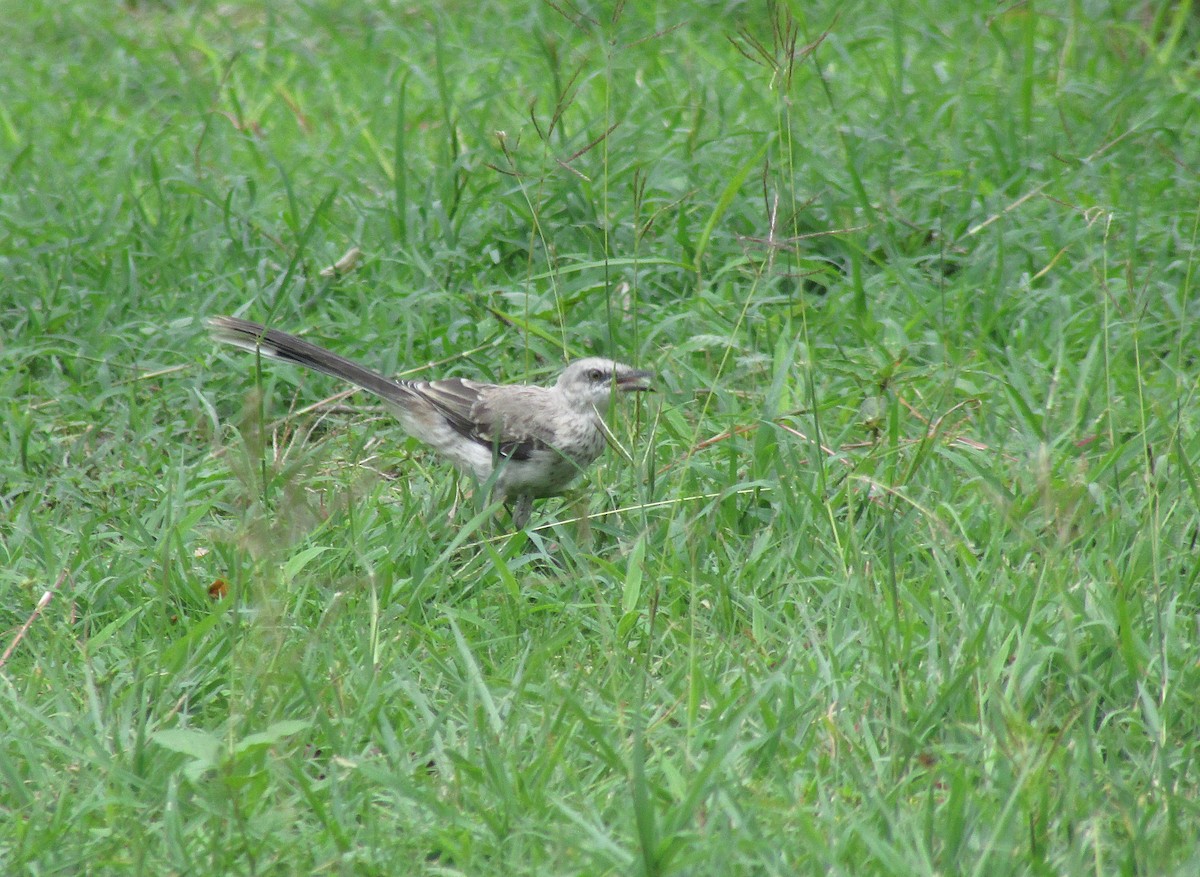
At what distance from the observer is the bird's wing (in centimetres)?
550

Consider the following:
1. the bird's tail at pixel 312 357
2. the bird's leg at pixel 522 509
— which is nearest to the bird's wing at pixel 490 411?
the bird's tail at pixel 312 357

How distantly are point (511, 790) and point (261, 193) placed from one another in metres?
5.03

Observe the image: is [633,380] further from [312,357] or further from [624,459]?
[312,357]

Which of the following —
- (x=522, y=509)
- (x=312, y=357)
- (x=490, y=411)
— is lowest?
(x=522, y=509)

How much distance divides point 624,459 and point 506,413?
66cm

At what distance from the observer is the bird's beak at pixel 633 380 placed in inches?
213

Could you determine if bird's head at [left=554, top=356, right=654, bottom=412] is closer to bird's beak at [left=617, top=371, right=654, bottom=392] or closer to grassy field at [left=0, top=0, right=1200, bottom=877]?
bird's beak at [left=617, top=371, right=654, bottom=392]

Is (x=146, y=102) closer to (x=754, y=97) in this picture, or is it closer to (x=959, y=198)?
(x=754, y=97)

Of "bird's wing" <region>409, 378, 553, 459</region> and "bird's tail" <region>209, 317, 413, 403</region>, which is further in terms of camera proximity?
"bird's tail" <region>209, 317, 413, 403</region>

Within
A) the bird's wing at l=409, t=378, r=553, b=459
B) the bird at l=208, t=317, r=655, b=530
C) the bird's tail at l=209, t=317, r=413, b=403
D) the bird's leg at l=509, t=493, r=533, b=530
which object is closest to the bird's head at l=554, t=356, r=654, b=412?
the bird at l=208, t=317, r=655, b=530

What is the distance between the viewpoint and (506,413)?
568 centimetres

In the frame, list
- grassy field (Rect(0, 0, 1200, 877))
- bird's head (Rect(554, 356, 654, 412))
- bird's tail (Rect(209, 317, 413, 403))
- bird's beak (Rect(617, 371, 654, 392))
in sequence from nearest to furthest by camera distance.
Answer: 1. grassy field (Rect(0, 0, 1200, 877))
2. bird's beak (Rect(617, 371, 654, 392))
3. bird's head (Rect(554, 356, 654, 412))
4. bird's tail (Rect(209, 317, 413, 403))

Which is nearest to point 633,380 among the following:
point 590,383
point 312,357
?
point 590,383

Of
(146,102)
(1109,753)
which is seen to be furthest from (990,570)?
(146,102)
